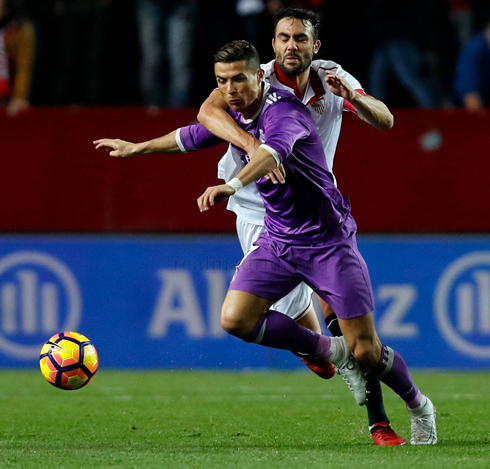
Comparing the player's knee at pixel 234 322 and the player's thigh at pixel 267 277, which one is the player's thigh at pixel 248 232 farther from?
the player's knee at pixel 234 322

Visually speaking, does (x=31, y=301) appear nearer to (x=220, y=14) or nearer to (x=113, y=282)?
(x=113, y=282)

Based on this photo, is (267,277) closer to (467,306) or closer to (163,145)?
(163,145)

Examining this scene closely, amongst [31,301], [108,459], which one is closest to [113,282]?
[31,301]

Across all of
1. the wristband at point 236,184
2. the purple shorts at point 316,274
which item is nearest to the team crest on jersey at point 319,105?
the purple shorts at point 316,274

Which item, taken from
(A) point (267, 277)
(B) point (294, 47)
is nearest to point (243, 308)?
(A) point (267, 277)

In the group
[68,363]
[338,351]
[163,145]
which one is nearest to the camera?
[338,351]

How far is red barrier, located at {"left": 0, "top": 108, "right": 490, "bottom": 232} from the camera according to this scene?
33.6 ft

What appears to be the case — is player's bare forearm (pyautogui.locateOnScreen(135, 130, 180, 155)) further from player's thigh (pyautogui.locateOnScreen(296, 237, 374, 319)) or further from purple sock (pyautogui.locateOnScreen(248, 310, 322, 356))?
purple sock (pyautogui.locateOnScreen(248, 310, 322, 356))

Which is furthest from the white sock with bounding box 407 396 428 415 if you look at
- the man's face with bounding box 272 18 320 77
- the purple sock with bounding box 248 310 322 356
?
the man's face with bounding box 272 18 320 77

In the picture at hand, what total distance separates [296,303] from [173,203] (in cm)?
389

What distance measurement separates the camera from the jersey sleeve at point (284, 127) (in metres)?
5.22

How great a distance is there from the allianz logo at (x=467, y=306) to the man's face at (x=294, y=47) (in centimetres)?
487

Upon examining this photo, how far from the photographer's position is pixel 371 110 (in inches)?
217

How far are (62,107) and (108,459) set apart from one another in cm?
582
